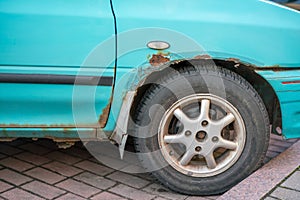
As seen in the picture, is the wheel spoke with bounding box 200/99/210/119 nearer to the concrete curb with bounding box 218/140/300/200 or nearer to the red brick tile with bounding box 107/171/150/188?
the concrete curb with bounding box 218/140/300/200

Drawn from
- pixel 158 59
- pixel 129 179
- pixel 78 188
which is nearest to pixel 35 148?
pixel 78 188

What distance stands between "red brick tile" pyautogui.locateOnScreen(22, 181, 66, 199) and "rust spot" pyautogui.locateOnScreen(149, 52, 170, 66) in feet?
3.43

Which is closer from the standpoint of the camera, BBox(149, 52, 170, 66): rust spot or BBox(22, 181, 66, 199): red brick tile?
BBox(149, 52, 170, 66): rust spot

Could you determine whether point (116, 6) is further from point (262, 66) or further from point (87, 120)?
point (262, 66)

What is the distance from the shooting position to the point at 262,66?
2959 mm

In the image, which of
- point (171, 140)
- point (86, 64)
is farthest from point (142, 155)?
point (86, 64)

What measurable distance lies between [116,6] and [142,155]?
3.22 ft

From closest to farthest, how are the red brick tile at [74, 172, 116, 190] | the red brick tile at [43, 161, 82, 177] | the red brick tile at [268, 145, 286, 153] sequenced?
the red brick tile at [74, 172, 116, 190] → the red brick tile at [43, 161, 82, 177] → the red brick tile at [268, 145, 286, 153]

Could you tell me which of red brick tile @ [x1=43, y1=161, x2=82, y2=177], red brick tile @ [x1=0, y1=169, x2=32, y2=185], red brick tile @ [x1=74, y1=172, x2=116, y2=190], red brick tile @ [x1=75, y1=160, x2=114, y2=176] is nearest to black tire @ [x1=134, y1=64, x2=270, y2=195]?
red brick tile @ [x1=74, y1=172, x2=116, y2=190]

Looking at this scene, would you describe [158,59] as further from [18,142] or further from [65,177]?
[18,142]

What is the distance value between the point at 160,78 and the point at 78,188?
93 centimetres

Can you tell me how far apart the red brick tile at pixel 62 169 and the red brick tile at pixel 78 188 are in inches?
5.3

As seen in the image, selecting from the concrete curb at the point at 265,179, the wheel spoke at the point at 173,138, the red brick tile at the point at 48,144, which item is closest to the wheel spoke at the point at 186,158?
the wheel spoke at the point at 173,138

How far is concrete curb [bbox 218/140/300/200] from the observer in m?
2.89
